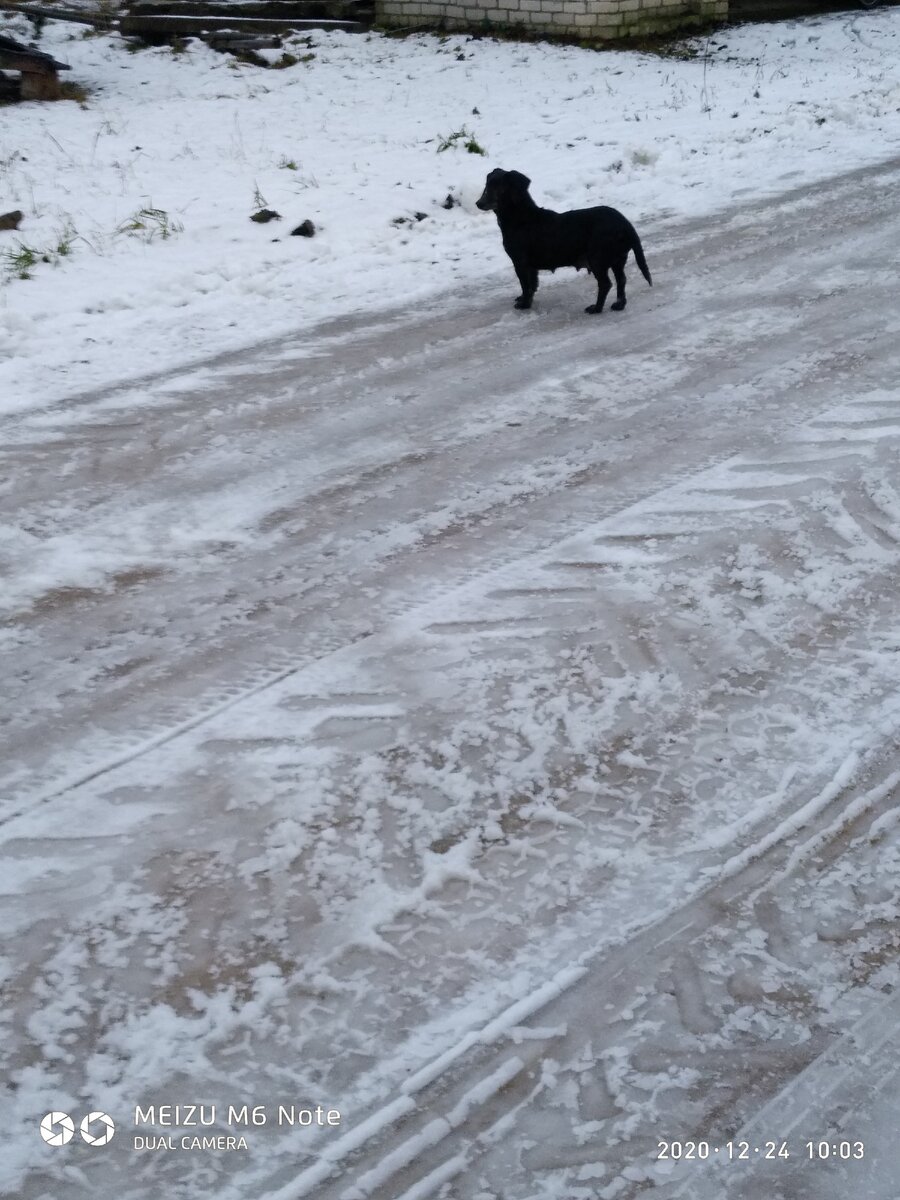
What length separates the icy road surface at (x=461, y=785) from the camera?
233 centimetres

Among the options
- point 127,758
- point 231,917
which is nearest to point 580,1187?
point 231,917

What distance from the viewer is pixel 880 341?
19.5 feet

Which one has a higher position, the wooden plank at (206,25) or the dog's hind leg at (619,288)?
the wooden plank at (206,25)

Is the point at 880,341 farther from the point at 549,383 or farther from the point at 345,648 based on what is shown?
the point at 345,648

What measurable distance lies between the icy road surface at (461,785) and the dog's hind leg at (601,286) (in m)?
1.11

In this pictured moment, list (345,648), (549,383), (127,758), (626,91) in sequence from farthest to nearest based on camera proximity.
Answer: (626,91), (549,383), (345,648), (127,758)

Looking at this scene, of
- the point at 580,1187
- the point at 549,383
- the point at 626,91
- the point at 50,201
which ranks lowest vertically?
the point at 580,1187

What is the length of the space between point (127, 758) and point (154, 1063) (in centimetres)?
106

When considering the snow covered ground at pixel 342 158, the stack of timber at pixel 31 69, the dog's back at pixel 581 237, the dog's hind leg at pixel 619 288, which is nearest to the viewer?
the dog's back at pixel 581 237

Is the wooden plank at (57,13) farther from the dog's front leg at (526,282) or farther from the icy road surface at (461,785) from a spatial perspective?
the icy road surface at (461,785)

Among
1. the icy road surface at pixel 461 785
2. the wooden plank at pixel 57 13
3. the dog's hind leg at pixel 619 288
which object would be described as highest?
the wooden plank at pixel 57 13

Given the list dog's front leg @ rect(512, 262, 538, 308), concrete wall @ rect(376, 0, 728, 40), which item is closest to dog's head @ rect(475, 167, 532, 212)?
dog's front leg @ rect(512, 262, 538, 308)

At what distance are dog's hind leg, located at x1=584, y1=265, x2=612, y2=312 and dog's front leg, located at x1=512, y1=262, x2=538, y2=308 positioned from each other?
0.33m

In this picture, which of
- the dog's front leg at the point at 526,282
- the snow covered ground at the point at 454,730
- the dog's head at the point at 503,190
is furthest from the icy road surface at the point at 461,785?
the dog's head at the point at 503,190
